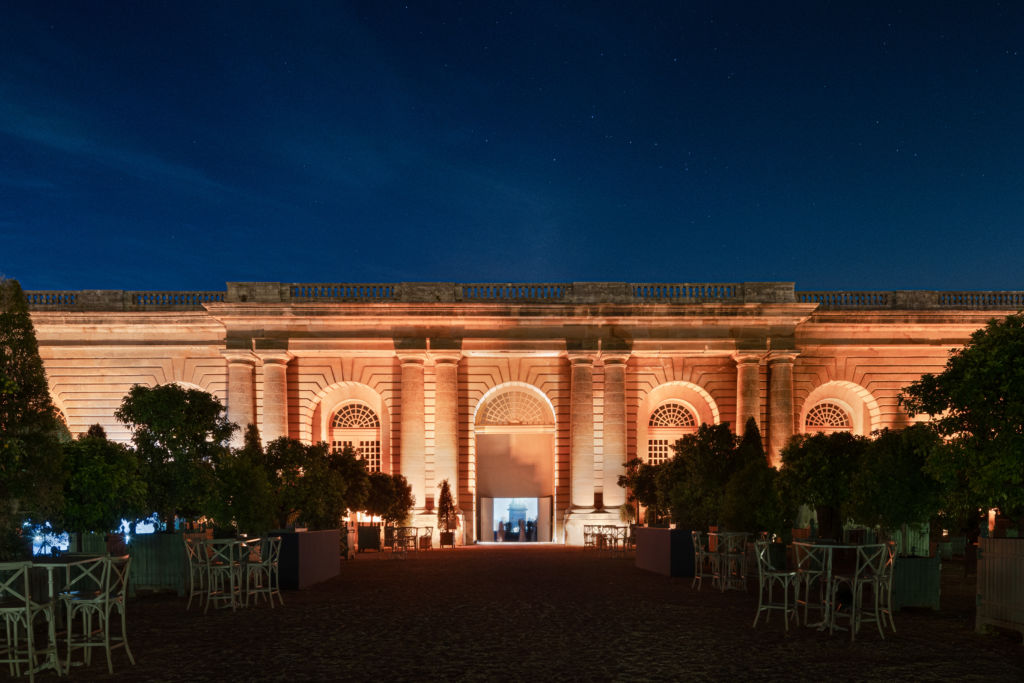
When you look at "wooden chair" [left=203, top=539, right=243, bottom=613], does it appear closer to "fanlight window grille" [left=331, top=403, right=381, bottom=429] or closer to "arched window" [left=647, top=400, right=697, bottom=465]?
"fanlight window grille" [left=331, top=403, right=381, bottom=429]

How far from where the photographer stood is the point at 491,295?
36.1m

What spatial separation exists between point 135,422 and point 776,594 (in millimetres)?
12866

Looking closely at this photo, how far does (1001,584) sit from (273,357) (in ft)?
97.9

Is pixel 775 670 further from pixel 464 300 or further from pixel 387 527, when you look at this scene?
pixel 464 300

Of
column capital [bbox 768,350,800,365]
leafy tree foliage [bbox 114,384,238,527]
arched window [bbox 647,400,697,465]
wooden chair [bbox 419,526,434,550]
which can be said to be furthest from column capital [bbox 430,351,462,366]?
leafy tree foliage [bbox 114,384,238,527]

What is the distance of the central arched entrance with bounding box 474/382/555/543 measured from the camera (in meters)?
38.2

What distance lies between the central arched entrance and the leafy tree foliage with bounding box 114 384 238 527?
21715 millimetres

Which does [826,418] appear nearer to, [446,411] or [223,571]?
[446,411]

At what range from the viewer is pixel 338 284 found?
35750 mm

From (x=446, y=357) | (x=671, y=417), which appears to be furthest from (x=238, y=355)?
(x=671, y=417)

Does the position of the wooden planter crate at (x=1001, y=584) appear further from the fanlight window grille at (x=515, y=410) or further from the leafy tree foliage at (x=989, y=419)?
the fanlight window grille at (x=515, y=410)

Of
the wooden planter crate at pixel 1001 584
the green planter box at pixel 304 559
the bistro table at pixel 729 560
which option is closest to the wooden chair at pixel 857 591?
the wooden planter crate at pixel 1001 584

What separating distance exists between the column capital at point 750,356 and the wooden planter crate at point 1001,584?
81.9 feet

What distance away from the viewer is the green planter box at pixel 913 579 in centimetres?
1267
